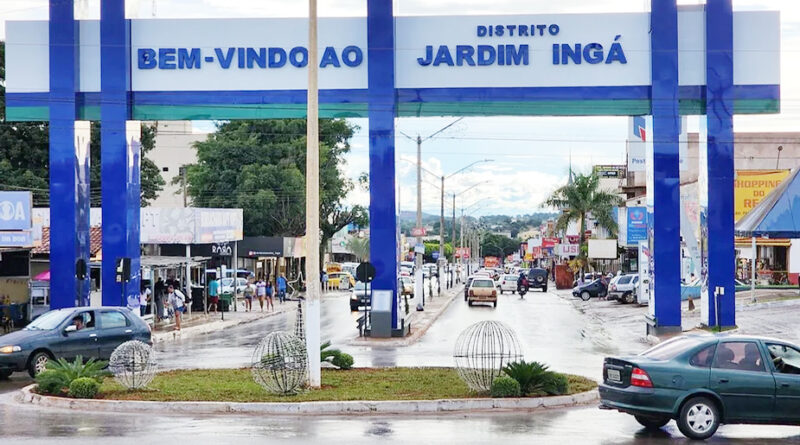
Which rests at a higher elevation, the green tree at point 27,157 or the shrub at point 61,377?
the green tree at point 27,157

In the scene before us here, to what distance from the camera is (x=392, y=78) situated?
33500 millimetres

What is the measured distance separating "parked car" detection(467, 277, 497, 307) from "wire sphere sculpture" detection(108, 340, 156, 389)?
40.9 meters

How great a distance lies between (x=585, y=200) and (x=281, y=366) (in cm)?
7144

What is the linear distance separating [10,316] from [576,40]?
69.7 feet

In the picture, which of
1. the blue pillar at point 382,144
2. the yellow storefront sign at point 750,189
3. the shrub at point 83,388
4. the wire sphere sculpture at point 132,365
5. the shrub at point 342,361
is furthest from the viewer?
the yellow storefront sign at point 750,189

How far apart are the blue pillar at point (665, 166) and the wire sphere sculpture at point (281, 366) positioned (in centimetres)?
1754

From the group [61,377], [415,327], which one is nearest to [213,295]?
[415,327]

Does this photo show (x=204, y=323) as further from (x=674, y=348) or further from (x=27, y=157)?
(x=674, y=348)

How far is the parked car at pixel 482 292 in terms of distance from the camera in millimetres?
59406

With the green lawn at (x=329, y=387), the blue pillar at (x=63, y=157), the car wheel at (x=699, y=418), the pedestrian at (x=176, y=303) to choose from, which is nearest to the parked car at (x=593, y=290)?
the pedestrian at (x=176, y=303)

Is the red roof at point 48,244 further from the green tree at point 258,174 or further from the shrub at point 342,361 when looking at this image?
the green tree at point 258,174

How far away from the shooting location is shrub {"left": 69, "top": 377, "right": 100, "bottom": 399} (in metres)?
18.5

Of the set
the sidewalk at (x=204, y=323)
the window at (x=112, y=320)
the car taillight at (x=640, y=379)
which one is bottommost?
the sidewalk at (x=204, y=323)

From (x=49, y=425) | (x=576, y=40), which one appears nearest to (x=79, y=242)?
(x=576, y=40)
